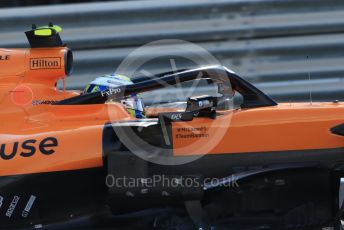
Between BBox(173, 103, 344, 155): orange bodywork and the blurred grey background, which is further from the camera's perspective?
the blurred grey background

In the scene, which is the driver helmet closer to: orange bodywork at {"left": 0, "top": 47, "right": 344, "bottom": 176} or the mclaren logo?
orange bodywork at {"left": 0, "top": 47, "right": 344, "bottom": 176}

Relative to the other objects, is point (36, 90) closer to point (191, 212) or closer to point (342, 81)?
point (191, 212)

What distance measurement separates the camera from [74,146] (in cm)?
335

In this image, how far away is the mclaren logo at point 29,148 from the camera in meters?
3.35

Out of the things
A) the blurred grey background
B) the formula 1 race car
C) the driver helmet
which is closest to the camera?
the formula 1 race car

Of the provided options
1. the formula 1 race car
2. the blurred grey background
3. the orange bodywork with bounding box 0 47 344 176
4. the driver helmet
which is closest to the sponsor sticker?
the formula 1 race car

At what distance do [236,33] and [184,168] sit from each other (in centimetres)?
259

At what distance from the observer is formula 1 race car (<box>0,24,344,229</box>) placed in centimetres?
333

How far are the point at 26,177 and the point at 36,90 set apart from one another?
735mm

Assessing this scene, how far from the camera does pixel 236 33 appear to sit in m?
5.68

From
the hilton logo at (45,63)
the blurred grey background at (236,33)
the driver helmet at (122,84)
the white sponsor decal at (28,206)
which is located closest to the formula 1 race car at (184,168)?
the white sponsor decal at (28,206)

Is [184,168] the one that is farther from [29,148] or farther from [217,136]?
[29,148]

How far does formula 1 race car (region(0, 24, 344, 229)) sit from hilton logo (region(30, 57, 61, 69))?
51cm

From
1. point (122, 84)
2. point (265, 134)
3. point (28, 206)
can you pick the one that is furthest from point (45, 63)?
point (265, 134)
